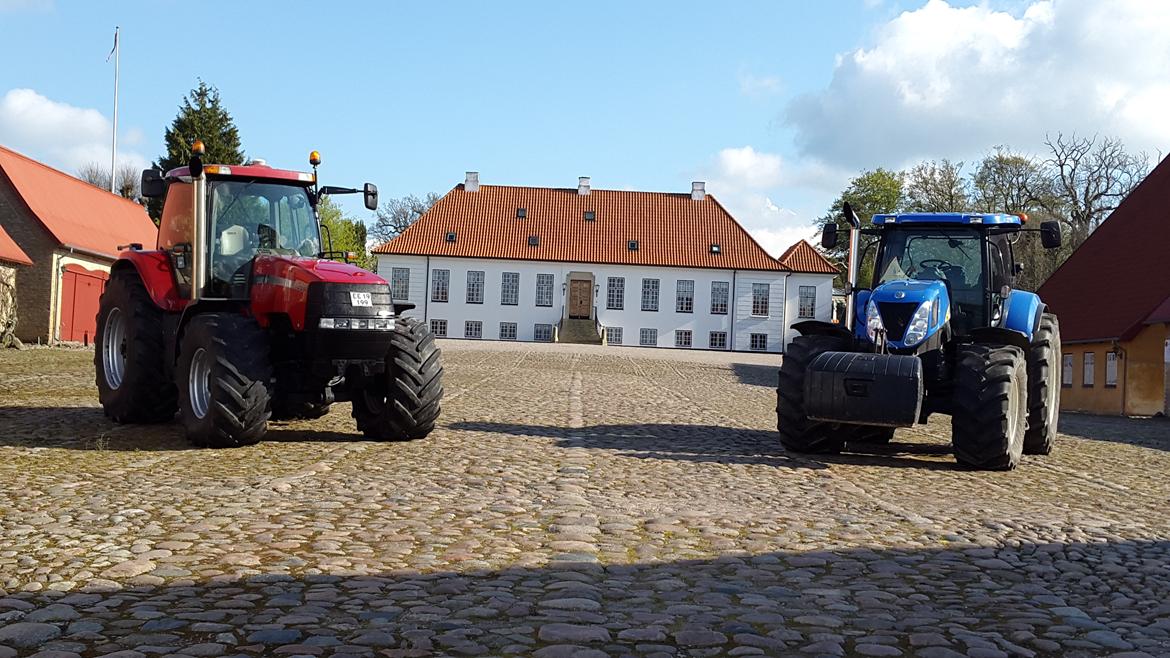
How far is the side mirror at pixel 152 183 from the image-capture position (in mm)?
10969

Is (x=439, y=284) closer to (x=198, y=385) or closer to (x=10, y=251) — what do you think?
(x=10, y=251)

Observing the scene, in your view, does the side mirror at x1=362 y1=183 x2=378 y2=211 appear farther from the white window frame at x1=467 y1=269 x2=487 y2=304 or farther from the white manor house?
the white window frame at x1=467 y1=269 x2=487 y2=304

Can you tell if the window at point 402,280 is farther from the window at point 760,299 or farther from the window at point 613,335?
the window at point 760,299

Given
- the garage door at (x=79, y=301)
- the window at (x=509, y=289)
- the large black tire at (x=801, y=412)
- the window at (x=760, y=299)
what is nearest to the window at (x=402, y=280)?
the window at (x=509, y=289)

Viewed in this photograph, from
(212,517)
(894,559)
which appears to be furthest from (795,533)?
(212,517)

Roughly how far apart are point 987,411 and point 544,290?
1980 inches

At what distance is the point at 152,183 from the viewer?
1098 centimetres

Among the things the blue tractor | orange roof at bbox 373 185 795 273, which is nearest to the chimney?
orange roof at bbox 373 185 795 273

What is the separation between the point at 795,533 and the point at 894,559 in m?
0.79

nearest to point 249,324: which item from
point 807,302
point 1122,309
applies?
point 1122,309

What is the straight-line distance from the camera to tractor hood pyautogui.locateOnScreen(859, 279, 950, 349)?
1109 centimetres

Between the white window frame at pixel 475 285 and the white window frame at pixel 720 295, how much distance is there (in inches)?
469

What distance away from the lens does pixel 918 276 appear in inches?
493

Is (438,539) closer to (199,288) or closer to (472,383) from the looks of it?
(199,288)
